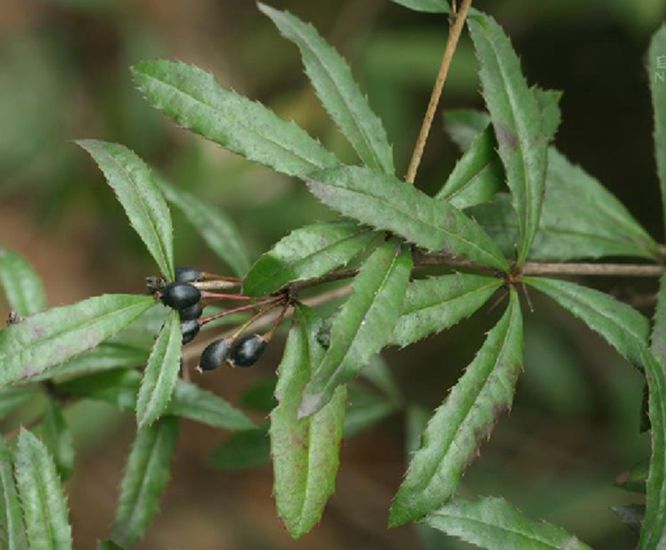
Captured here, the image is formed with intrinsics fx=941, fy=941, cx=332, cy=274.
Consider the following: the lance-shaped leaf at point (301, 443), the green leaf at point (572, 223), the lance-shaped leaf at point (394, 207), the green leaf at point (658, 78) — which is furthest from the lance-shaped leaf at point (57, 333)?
the green leaf at point (658, 78)

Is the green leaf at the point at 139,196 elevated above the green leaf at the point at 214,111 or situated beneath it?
situated beneath

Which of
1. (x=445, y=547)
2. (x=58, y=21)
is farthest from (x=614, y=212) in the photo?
(x=58, y=21)

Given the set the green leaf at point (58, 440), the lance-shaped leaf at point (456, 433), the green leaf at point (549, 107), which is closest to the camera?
the lance-shaped leaf at point (456, 433)

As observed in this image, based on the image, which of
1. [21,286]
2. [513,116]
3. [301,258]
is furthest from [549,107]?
[21,286]

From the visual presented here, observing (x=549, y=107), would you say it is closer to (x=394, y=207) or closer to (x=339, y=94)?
(x=339, y=94)

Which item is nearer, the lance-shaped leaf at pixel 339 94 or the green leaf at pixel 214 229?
the lance-shaped leaf at pixel 339 94

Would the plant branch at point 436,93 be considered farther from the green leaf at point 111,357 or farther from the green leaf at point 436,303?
the green leaf at point 111,357

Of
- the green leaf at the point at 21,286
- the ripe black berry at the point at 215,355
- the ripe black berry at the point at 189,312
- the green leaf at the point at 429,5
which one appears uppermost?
the green leaf at the point at 429,5

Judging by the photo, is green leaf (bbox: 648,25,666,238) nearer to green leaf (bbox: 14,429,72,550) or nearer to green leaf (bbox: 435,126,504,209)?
green leaf (bbox: 435,126,504,209)
